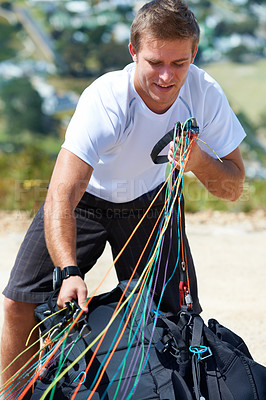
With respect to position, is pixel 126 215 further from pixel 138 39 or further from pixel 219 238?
pixel 219 238

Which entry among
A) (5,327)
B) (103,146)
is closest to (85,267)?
(5,327)

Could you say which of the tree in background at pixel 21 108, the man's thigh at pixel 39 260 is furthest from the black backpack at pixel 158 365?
the tree in background at pixel 21 108

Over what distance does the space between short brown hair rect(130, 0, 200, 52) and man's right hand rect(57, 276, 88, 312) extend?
0.99 m

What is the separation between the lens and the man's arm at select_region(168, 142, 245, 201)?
247 centimetres

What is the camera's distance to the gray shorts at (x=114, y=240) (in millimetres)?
2727

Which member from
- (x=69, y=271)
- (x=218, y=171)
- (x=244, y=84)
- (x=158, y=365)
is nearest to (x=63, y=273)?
(x=69, y=271)

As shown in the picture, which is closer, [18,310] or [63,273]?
[63,273]

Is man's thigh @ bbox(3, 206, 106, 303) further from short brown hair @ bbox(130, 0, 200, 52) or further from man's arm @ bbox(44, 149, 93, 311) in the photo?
short brown hair @ bbox(130, 0, 200, 52)

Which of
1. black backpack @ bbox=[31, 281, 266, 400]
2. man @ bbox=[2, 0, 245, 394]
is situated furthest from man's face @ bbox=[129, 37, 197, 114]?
black backpack @ bbox=[31, 281, 266, 400]

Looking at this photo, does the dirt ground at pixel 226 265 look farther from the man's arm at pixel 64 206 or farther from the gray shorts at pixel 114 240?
the man's arm at pixel 64 206

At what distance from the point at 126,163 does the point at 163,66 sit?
1.61ft

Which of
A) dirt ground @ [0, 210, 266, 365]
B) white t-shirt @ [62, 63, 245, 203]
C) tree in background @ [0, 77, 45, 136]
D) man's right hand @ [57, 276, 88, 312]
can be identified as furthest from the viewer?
tree in background @ [0, 77, 45, 136]

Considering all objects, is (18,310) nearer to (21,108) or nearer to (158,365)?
(158,365)

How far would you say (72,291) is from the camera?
2.11 m
